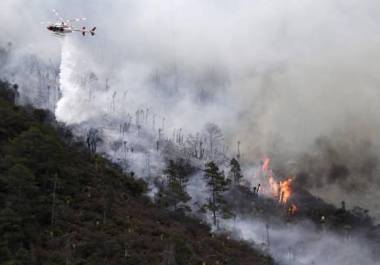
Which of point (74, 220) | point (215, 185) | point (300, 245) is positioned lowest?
point (74, 220)

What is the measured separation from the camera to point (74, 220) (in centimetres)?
9744

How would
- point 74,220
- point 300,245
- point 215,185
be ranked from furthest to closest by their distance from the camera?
1. point 300,245
2. point 215,185
3. point 74,220

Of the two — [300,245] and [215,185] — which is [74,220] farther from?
[300,245]

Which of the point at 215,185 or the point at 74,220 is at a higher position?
the point at 215,185

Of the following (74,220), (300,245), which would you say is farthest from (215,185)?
(74,220)

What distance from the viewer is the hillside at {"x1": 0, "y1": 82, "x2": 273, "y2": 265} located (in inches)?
3063

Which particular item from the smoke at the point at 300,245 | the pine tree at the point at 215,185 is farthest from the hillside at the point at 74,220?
the smoke at the point at 300,245

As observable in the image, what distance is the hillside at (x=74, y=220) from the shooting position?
7781cm

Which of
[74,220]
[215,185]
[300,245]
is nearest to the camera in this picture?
[74,220]

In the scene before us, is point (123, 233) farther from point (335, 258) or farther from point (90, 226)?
point (335, 258)

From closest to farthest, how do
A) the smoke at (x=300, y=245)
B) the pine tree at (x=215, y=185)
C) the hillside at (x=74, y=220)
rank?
the hillside at (x=74, y=220), the pine tree at (x=215, y=185), the smoke at (x=300, y=245)

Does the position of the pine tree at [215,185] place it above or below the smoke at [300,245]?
above

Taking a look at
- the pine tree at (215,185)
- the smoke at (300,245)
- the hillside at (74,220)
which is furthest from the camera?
the smoke at (300,245)

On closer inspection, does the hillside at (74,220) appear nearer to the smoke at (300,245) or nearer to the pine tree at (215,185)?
the pine tree at (215,185)
